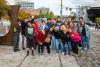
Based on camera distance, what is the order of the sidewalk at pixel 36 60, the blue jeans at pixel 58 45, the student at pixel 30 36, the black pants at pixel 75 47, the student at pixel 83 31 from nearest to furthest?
the sidewalk at pixel 36 60, the student at pixel 30 36, the black pants at pixel 75 47, the blue jeans at pixel 58 45, the student at pixel 83 31

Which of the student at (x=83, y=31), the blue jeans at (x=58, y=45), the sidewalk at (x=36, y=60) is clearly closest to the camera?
the sidewalk at (x=36, y=60)

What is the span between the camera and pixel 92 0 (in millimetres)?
131625

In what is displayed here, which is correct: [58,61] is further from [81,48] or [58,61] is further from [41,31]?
[81,48]

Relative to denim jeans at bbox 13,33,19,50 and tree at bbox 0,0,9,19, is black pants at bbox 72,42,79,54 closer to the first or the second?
denim jeans at bbox 13,33,19,50

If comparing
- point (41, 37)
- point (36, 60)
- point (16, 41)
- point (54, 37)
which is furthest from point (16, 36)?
point (36, 60)

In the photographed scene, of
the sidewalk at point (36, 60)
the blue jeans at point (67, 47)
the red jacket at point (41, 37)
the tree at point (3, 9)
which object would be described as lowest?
the sidewalk at point (36, 60)

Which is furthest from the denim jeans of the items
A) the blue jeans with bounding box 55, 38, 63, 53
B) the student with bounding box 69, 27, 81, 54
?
the student with bounding box 69, 27, 81, 54

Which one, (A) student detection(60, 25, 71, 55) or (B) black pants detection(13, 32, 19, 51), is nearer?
(A) student detection(60, 25, 71, 55)

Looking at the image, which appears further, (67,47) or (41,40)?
(67,47)

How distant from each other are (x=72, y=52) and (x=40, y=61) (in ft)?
12.0

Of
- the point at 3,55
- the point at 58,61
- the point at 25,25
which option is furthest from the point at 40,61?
the point at 25,25

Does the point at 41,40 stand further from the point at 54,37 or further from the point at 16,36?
the point at 16,36

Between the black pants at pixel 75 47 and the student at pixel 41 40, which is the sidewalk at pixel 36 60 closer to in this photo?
the student at pixel 41 40

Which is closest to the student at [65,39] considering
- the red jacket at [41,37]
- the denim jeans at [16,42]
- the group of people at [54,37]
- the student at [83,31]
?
the group of people at [54,37]
